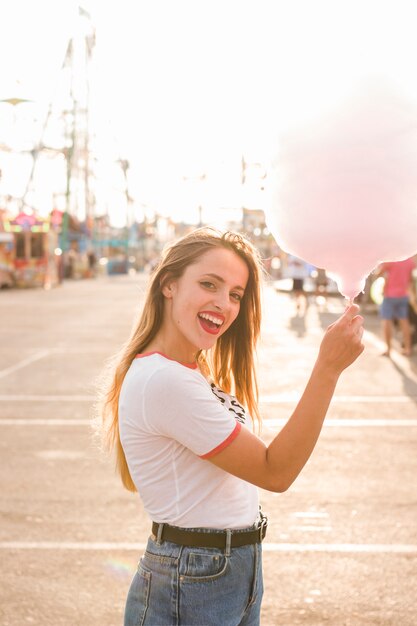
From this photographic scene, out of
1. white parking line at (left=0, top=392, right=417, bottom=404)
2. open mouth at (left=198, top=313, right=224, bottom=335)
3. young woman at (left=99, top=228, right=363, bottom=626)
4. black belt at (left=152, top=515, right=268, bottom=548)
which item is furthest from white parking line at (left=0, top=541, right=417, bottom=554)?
white parking line at (left=0, top=392, right=417, bottom=404)

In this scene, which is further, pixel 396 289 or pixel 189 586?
pixel 396 289

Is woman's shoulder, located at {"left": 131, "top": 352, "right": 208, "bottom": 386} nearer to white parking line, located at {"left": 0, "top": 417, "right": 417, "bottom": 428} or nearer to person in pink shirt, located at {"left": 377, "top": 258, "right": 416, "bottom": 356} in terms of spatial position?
white parking line, located at {"left": 0, "top": 417, "right": 417, "bottom": 428}

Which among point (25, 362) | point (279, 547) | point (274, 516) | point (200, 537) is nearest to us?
point (200, 537)

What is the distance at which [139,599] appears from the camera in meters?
2.28

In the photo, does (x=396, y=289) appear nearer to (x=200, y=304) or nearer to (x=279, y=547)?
(x=279, y=547)

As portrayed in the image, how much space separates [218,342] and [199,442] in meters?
0.53

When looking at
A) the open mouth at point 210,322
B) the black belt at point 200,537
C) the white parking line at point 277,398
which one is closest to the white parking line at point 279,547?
the black belt at point 200,537

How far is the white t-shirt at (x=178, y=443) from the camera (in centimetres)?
219

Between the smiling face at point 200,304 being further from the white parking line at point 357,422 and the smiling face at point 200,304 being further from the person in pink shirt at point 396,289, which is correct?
the person in pink shirt at point 396,289

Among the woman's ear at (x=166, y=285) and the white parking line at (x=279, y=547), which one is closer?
the woman's ear at (x=166, y=285)

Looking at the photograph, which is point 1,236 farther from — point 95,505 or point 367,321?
point 95,505

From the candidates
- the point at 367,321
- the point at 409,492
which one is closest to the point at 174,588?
the point at 409,492

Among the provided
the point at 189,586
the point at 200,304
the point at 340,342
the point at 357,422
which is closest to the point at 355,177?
the point at 340,342

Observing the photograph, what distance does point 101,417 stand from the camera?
273 centimetres
